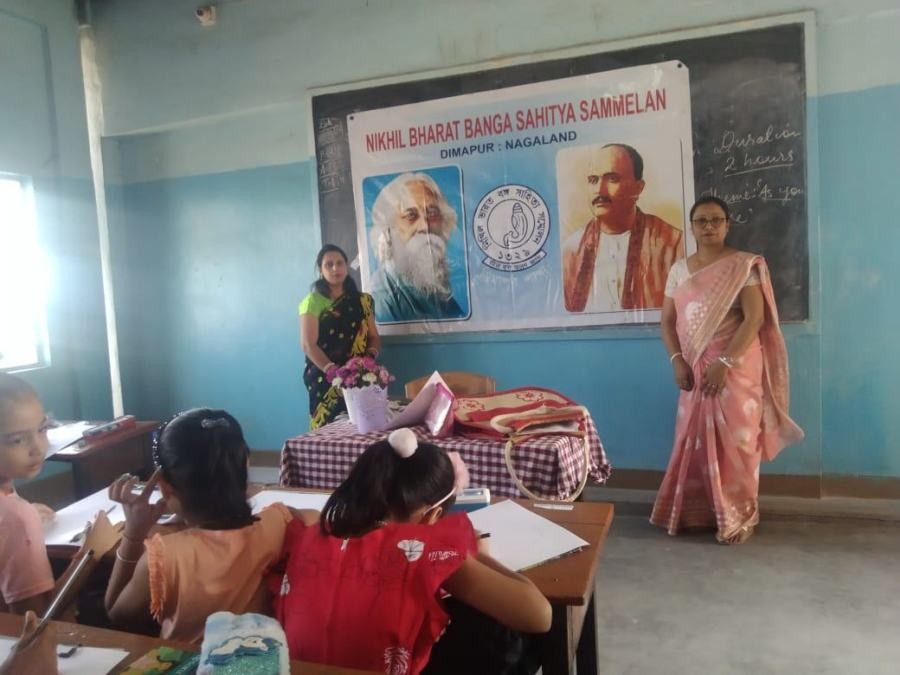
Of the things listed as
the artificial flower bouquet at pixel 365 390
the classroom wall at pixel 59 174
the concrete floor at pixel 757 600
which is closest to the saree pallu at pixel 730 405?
the concrete floor at pixel 757 600

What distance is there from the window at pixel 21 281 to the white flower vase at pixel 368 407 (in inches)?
116

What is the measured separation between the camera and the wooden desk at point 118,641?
0.94 meters

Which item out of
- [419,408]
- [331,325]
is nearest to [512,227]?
[331,325]

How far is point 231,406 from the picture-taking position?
456 centimetres

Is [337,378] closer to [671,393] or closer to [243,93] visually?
[671,393]

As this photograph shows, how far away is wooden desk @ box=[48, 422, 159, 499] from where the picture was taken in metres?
2.69

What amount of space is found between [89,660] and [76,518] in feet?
2.68

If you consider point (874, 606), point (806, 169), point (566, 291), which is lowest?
point (874, 606)

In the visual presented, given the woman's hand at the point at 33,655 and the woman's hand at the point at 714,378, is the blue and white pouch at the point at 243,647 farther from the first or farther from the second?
the woman's hand at the point at 714,378

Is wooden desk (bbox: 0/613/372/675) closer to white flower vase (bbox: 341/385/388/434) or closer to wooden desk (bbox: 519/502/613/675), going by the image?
wooden desk (bbox: 519/502/613/675)

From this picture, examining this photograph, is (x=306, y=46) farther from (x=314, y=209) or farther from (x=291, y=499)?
(x=291, y=499)

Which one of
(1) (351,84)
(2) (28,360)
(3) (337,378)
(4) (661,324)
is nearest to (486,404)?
(3) (337,378)

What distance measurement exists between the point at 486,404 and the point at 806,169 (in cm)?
208

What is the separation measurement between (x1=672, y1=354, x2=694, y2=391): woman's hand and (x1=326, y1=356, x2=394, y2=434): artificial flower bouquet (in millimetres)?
1493
